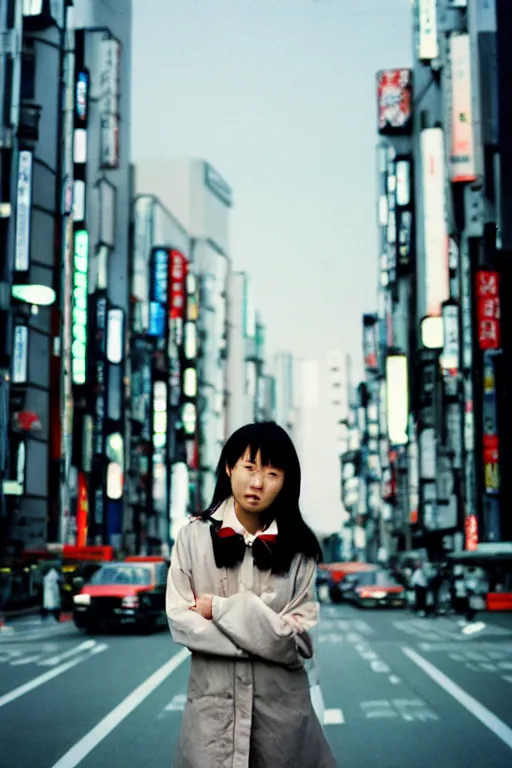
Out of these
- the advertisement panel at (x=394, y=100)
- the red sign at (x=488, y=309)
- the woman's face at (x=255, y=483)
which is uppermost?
the advertisement panel at (x=394, y=100)

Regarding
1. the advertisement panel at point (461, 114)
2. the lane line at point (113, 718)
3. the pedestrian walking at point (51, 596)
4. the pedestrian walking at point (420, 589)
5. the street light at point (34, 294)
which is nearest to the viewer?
the lane line at point (113, 718)

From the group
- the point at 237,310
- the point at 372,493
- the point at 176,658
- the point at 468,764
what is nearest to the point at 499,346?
the point at 176,658

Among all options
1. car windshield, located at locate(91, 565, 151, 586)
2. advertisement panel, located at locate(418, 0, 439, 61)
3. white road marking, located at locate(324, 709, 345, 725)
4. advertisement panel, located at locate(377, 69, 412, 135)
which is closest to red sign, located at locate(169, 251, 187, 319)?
advertisement panel, located at locate(377, 69, 412, 135)

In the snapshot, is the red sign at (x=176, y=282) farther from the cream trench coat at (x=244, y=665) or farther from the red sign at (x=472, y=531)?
the cream trench coat at (x=244, y=665)

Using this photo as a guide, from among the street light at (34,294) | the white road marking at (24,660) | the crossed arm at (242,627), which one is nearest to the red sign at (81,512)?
the street light at (34,294)

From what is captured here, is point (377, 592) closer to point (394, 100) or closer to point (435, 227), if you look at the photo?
point (435, 227)

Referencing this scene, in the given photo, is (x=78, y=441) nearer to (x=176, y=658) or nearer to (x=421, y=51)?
(x=421, y=51)

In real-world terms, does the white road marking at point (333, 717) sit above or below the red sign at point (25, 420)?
below

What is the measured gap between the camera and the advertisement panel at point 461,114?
181 ft

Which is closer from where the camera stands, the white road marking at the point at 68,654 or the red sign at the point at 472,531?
the white road marking at the point at 68,654

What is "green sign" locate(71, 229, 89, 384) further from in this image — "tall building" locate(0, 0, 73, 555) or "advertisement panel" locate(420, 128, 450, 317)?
"advertisement panel" locate(420, 128, 450, 317)

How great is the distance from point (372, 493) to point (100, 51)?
6809 centimetres

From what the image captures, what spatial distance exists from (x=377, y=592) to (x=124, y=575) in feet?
65.2

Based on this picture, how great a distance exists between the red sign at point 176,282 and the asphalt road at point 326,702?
7402 centimetres
